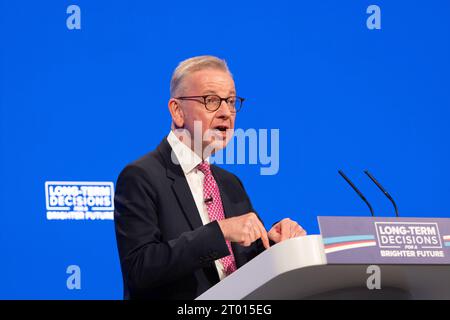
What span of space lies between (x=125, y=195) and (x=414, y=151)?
1692mm

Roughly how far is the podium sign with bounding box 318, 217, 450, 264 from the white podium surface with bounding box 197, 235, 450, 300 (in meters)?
0.02

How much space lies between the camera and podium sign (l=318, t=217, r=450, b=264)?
156 centimetres

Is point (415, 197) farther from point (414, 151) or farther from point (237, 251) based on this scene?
point (237, 251)

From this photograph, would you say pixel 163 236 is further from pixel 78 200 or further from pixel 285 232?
pixel 78 200

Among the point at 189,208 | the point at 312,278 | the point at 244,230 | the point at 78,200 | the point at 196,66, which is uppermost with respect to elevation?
the point at 196,66

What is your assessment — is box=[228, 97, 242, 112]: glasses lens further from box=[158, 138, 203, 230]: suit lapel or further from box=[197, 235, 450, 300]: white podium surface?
box=[197, 235, 450, 300]: white podium surface

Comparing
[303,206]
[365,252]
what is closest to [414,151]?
[303,206]

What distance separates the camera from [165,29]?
3418 millimetres

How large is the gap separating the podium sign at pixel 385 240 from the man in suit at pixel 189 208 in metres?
0.39

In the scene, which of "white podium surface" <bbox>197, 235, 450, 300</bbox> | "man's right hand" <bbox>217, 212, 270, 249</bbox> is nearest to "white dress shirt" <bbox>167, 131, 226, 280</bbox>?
"man's right hand" <bbox>217, 212, 270, 249</bbox>

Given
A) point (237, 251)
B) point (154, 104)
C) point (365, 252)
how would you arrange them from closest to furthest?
point (365, 252) < point (237, 251) < point (154, 104)

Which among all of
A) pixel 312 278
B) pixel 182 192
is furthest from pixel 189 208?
pixel 312 278

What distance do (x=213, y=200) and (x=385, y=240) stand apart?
928mm

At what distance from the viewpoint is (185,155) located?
2.50 m
